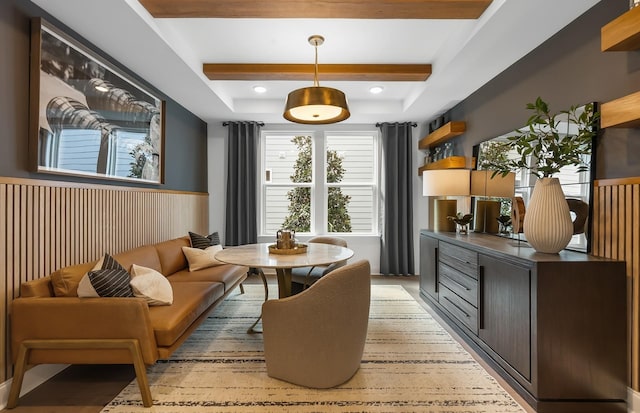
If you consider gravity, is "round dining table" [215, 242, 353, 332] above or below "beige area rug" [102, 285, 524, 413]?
above

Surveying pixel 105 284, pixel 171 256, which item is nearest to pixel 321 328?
pixel 105 284

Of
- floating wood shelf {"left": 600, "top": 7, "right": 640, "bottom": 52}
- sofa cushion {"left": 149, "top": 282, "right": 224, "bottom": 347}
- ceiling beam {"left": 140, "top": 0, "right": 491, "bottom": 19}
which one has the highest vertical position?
ceiling beam {"left": 140, "top": 0, "right": 491, "bottom": 19}

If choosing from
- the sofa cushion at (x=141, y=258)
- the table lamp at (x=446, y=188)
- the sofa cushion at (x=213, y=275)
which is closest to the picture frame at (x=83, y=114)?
the sofa cushion at (x=141, y=258)

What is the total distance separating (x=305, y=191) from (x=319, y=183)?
27 cm

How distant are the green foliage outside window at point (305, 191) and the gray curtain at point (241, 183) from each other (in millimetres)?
589

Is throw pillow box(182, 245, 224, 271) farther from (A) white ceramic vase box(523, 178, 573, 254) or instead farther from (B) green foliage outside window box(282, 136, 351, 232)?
(A) white ceramic vase box(523, 178, 573, 254)

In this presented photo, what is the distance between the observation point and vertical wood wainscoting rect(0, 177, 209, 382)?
1.84 m

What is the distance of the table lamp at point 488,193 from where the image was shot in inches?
114

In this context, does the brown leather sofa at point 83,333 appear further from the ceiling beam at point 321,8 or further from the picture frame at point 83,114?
the ceiling beam at point 321,8

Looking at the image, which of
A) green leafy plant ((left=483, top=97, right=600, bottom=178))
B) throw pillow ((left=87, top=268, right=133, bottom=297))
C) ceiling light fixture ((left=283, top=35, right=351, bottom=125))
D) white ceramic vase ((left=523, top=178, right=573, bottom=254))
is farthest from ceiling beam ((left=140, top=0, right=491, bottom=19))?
throw pillow ((left=87, top=268, right=133, bottom=297))

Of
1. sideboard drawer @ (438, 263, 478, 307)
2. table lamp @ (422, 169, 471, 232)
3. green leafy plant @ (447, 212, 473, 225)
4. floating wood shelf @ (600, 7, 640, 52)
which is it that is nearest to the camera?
floating wood shelf @ (600, 7, 640, 52)

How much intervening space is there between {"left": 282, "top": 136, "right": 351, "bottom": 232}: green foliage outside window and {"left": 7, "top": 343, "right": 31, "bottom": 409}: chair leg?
3.59 m

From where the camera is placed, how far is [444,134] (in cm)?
404

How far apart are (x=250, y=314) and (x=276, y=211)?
2178 millimetres
